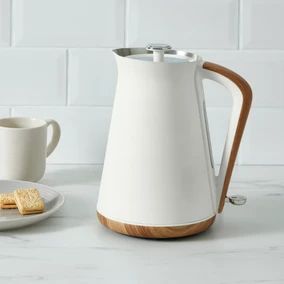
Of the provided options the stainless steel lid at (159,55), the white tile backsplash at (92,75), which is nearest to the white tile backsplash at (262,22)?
the white tile backsplash at (92,75)

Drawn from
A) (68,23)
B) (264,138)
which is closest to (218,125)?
(264,138)

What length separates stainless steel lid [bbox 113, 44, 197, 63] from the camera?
2.85 ft

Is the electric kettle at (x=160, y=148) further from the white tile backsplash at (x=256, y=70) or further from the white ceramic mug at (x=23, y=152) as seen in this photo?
the white tile backsplash at (x=256, y=70)

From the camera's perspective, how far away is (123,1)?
1.21 m

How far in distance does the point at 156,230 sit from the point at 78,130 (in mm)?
423

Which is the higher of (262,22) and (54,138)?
(262,22)

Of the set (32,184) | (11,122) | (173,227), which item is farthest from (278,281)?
(11,122)

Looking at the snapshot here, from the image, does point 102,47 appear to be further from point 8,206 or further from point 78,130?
point 8,206

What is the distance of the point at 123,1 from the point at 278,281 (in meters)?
0.60

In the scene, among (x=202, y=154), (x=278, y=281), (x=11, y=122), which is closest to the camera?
(x=278, y=281)

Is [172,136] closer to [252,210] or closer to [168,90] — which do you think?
[168,90]

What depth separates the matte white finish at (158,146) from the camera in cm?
85

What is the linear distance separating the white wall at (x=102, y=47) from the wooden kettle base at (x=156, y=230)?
0.39 meters

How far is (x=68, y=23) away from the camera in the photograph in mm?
1209
